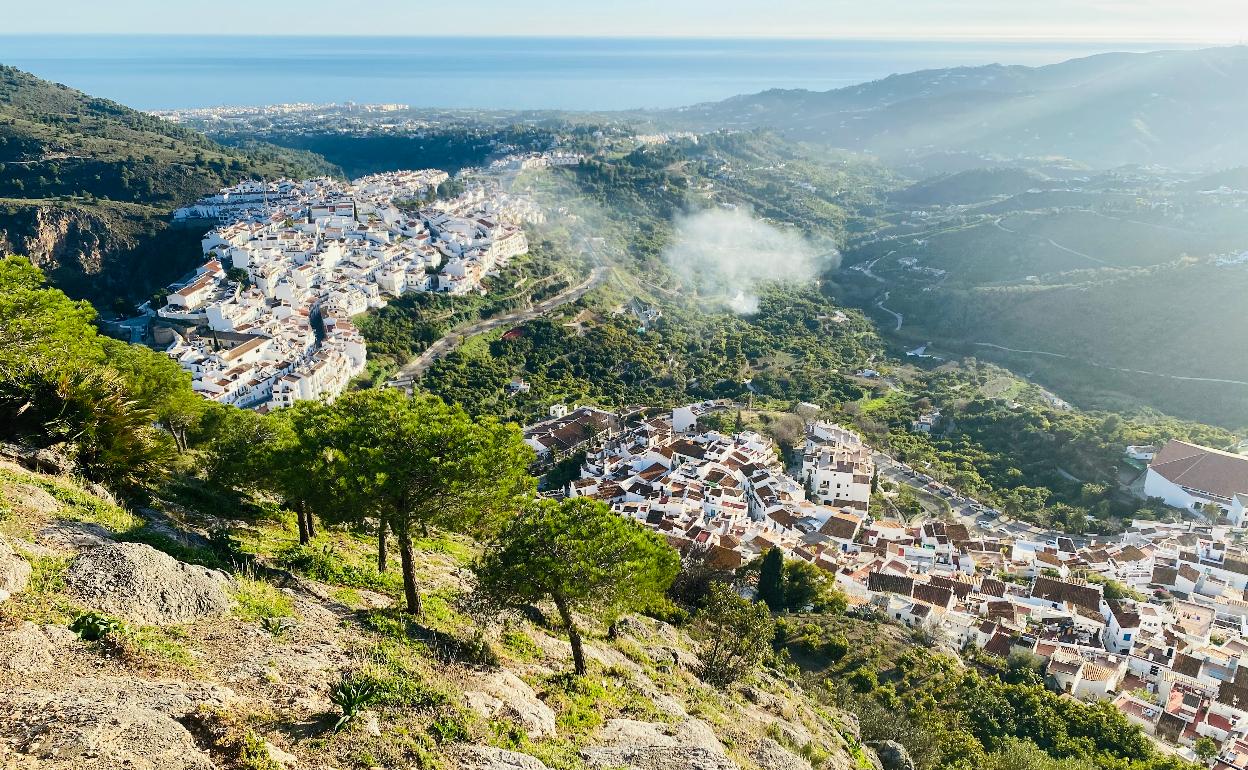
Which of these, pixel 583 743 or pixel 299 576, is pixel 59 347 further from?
pixel 583 743

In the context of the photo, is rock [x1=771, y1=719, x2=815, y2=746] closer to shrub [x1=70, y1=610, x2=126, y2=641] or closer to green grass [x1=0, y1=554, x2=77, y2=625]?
shrub [x1=70, y1=610, x2=126, y2=641]

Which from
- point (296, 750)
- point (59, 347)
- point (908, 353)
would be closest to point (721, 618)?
point (296, 750)

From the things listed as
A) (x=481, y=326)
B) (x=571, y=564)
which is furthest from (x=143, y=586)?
(x=481, y=326)

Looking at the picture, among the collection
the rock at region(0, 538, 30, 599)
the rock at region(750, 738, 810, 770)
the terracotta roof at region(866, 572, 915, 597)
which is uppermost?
the rock at region(0, 538, 30, 599)

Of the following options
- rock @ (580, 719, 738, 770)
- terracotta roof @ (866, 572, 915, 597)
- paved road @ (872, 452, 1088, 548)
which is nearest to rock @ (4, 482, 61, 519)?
rock @ (580, 719, 738, 770)

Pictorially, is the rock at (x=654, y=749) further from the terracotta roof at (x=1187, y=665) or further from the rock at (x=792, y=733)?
the terracotta roof at (x=1187, y=665)

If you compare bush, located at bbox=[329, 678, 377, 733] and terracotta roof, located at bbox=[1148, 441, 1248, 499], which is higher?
bush, located at bbox=[329, 678, 377, 733]

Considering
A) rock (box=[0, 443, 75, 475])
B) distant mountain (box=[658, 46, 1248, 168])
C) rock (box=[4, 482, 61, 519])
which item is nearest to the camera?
rock (box=[4, 482, 61, 519])

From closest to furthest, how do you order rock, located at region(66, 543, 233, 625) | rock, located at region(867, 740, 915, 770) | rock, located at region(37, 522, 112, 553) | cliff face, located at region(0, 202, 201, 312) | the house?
rock, located at region(66, 543, 233, 625)
rock, located at region(37, 522, 112, 553)
rock, located at region(867, 740, 915, 770)
the house
cliff face, located at region(0, 202, 201, 312)

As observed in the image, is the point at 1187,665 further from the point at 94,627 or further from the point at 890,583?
the point at 94,627
